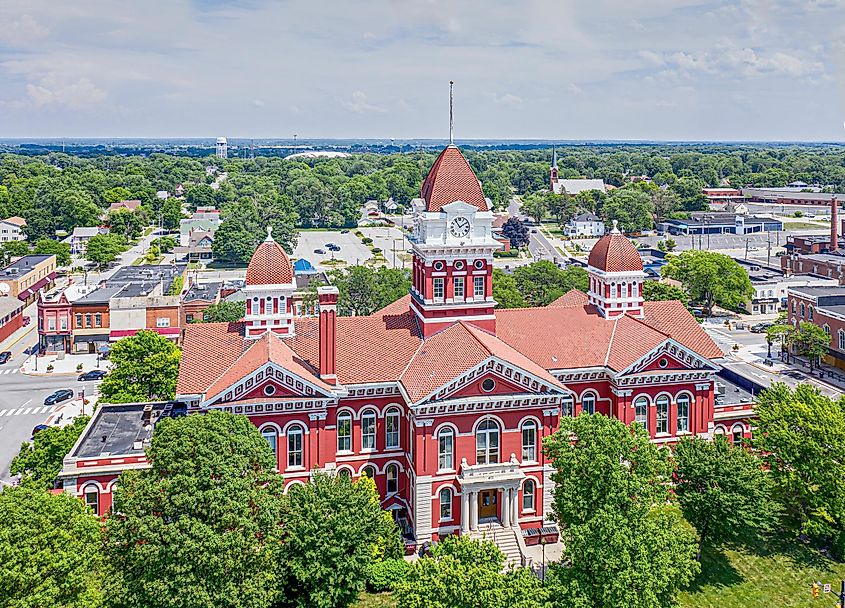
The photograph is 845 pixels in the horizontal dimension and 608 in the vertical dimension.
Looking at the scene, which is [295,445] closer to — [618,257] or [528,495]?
[528,495]

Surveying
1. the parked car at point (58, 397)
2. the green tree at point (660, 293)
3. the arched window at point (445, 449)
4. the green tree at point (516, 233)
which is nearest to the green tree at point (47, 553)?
the arched window at point (445, 449)

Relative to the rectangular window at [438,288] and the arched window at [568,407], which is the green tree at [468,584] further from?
the rectangular window at [438,288]

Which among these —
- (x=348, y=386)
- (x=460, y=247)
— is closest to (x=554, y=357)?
(x=460, y=247)

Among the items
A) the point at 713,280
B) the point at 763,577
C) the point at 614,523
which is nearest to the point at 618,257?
the point at 763,577

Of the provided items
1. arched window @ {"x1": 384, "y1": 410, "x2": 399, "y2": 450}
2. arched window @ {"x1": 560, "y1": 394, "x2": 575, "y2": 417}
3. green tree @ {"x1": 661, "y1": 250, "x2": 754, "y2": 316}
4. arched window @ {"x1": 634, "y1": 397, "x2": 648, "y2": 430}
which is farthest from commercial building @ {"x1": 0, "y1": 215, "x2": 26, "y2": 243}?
arched window @ {"x1": 634, "y1": 397, "x2": 648, "y2": 430}

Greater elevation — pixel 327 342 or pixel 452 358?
pixel 327 342

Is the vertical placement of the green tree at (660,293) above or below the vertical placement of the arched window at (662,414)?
above
